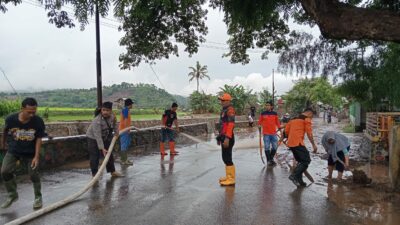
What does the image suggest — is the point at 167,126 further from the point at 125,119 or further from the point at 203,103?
the point at 203,103

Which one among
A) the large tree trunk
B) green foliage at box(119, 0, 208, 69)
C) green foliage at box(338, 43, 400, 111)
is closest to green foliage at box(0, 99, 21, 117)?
green foliage at box(119, 0, 208, 69)

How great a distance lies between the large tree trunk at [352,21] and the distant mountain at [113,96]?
8700 centimetres

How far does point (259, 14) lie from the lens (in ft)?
21.2

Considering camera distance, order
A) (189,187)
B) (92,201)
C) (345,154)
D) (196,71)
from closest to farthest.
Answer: (92,201) → (189,187) → (345,154) → (196,71)

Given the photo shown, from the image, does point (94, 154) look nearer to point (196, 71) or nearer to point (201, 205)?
point (201, 205)

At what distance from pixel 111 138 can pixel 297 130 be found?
408 cm

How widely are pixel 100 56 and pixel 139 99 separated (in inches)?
3519

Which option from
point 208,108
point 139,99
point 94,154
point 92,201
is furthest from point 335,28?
point 139,99

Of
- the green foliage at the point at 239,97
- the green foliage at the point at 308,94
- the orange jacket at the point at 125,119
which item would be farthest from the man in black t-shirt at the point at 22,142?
the green foliage at the point at 308,94

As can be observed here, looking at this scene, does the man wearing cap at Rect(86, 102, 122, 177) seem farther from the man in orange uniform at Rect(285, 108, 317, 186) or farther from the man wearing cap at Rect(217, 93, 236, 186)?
the man in orange uniform at Rect(285, 108, 317, 186)

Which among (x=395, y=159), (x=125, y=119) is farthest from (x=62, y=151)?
(x=395, y=159)

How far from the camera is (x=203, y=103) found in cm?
5388

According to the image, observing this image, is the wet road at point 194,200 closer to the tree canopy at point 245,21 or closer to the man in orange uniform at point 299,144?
the man in orange uniform at point 299,144

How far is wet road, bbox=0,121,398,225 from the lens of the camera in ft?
18.5
